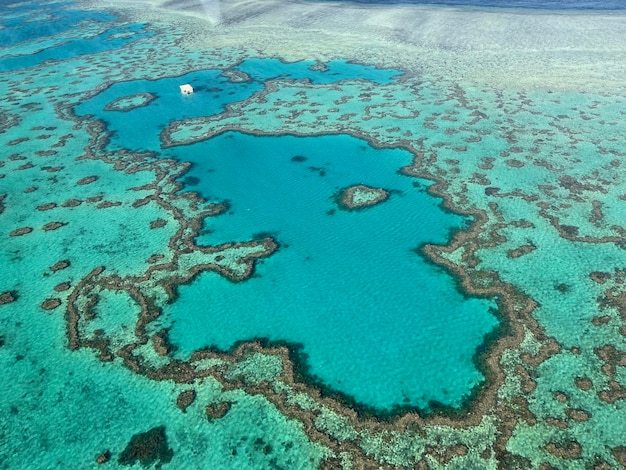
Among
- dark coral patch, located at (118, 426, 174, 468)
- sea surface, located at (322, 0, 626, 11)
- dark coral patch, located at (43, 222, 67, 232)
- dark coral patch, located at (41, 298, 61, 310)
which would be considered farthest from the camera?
sea surface, located at (322, 0, 626, 11)

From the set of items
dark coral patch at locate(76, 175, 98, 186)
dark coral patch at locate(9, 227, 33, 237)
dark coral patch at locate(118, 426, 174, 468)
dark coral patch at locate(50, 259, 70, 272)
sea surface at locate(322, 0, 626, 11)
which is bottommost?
dark coral patch at locate(118, 426, 174, 468)

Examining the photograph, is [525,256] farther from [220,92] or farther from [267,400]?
[220,92]

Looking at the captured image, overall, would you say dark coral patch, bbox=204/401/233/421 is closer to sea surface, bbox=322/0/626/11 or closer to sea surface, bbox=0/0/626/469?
sea surface, bbox=0/0/626/469

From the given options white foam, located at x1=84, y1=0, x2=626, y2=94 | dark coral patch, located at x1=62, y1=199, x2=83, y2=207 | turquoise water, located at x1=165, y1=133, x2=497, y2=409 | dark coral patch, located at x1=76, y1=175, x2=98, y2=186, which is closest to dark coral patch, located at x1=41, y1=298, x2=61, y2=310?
turquoise water, located at x1=165, y1=133, x2=497, y2=409

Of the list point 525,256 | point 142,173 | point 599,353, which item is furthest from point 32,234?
point 599,353

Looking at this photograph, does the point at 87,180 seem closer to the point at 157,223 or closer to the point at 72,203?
the point at 72,203

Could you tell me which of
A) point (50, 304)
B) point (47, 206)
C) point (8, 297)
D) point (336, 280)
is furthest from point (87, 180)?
point (336, 280)

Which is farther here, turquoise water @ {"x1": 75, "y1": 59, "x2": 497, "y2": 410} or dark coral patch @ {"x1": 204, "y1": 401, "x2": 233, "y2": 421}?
turquoise water @ {"x1": 75, "y1": 59, "x2": 497, "y2": 410}
